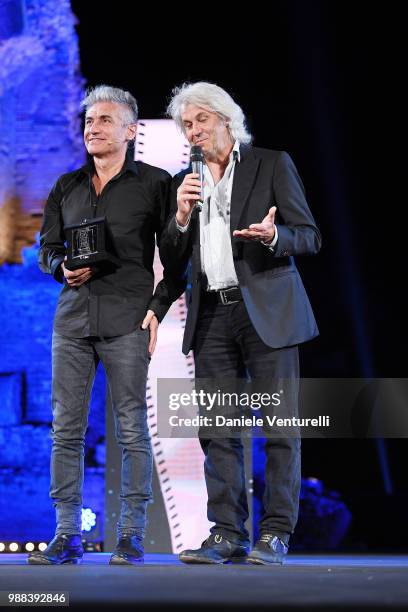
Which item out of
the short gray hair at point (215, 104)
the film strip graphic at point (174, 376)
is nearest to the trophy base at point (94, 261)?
the short gray hair at point (215, 104)

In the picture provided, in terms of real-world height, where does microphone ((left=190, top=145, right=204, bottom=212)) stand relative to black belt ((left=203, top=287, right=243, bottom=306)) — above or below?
above

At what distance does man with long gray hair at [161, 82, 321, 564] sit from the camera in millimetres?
2637

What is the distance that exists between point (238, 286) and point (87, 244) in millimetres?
503

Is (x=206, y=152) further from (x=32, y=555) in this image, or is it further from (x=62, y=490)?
(x=32, y=555)

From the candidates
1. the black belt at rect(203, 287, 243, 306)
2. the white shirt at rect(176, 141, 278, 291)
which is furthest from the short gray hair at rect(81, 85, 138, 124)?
the black belt at rect(203, 287, 243, 306)

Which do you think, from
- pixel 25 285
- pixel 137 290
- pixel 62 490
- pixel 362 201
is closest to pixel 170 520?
pixel 62 490

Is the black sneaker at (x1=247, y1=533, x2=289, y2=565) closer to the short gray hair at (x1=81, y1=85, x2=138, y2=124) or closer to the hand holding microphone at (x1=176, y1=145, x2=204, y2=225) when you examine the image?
the hand holding microphone at (x1=176, y1=145, x2=204, y2=225)

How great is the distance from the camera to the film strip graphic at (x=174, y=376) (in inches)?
143

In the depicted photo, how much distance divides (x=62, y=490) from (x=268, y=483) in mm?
654

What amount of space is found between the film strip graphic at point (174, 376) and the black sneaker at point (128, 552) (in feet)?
3.10

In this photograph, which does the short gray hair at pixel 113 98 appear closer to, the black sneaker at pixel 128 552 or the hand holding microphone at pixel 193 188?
the hand holding microphone at pixel 193 188

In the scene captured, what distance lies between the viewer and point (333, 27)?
5680mm

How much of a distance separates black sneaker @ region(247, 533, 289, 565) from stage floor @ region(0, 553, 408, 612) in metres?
0.09

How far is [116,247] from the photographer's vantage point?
9.61ft
